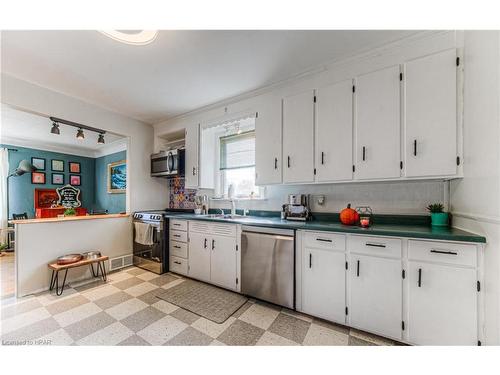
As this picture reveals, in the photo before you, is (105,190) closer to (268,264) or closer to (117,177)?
(117,177)

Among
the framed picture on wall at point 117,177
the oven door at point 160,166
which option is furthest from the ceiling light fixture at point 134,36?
the framed picture on wall at point 117,177

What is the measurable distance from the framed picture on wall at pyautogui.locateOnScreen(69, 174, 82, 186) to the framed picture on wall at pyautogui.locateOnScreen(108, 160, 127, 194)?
1081 millimetres

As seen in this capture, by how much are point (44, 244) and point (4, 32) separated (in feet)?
7.45

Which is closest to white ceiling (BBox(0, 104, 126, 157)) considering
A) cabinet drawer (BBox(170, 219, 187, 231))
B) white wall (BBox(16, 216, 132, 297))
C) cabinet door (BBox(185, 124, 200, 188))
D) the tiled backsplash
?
the tiled backsplash

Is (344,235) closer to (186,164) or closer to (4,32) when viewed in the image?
(186,164)

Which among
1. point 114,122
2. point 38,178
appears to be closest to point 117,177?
point 38,178

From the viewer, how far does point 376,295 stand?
1.55 meters

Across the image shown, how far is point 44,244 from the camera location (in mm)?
2453

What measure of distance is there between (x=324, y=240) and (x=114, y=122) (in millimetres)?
3559

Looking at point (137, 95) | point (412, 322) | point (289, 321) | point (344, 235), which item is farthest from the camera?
point (137, 95)

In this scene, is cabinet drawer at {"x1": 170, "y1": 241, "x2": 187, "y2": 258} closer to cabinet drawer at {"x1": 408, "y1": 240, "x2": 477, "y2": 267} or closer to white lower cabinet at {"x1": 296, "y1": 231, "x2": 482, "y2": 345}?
white lower cabinet at {"x1": 296, "y1": 231, "x2": 482, "y2": 345}

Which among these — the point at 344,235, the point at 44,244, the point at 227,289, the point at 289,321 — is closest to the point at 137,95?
the point at 44,244

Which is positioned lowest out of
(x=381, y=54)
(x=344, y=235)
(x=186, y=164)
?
(x=344, y=235)
